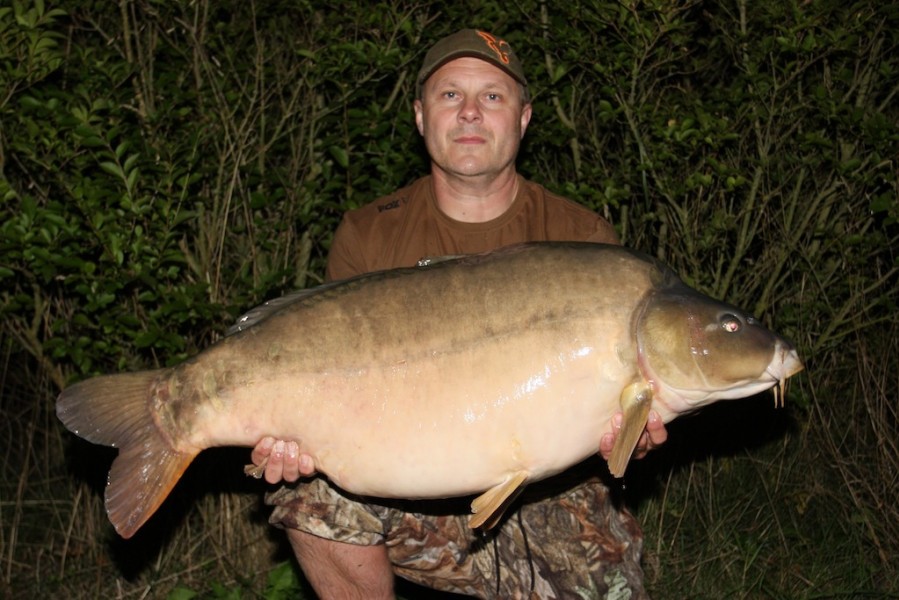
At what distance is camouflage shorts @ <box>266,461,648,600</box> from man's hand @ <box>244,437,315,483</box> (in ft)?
0.87

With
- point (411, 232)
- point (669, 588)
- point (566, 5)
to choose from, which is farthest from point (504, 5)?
point (669, 588)

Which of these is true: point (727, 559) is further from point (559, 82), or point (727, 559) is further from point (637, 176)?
point (559, 82)

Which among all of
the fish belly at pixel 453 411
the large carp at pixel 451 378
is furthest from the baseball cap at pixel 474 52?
the fish belly at pixel 453 411

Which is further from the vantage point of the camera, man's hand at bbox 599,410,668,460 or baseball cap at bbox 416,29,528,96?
baseball cap at bbox 416,29,528,96

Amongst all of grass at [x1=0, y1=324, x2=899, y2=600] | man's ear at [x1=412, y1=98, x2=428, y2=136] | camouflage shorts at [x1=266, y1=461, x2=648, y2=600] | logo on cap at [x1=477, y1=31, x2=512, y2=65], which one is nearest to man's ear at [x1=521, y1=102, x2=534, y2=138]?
logo on cap at [x1=477, y1=31, x2=512, y2=65]

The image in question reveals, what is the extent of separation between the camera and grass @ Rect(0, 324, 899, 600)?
328 cm

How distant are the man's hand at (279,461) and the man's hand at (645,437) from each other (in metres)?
0.70

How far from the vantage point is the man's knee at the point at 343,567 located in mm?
2729

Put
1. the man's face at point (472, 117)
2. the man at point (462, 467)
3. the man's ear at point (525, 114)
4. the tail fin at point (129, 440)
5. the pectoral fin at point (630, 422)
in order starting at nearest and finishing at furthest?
the pectoral fin at point (630, 422)
the tail fin at point (129, 440)
the man at point (462, 467)
the man's face at point (472, 117)
the man's ear at point (525, 114)

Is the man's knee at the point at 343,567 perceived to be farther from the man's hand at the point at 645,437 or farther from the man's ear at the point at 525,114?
the man's ear at the point at 525,114

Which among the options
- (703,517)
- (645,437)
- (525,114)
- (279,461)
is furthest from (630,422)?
(703,517)

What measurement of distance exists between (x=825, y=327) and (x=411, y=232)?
1.68 meters

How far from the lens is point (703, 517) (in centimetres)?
355

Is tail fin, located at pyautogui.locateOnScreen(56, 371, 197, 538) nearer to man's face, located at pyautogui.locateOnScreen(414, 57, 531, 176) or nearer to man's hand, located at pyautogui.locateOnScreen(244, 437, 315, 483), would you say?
man's hand, located at pyautogui.locateOnScreen(244, 437, 315, 483)
